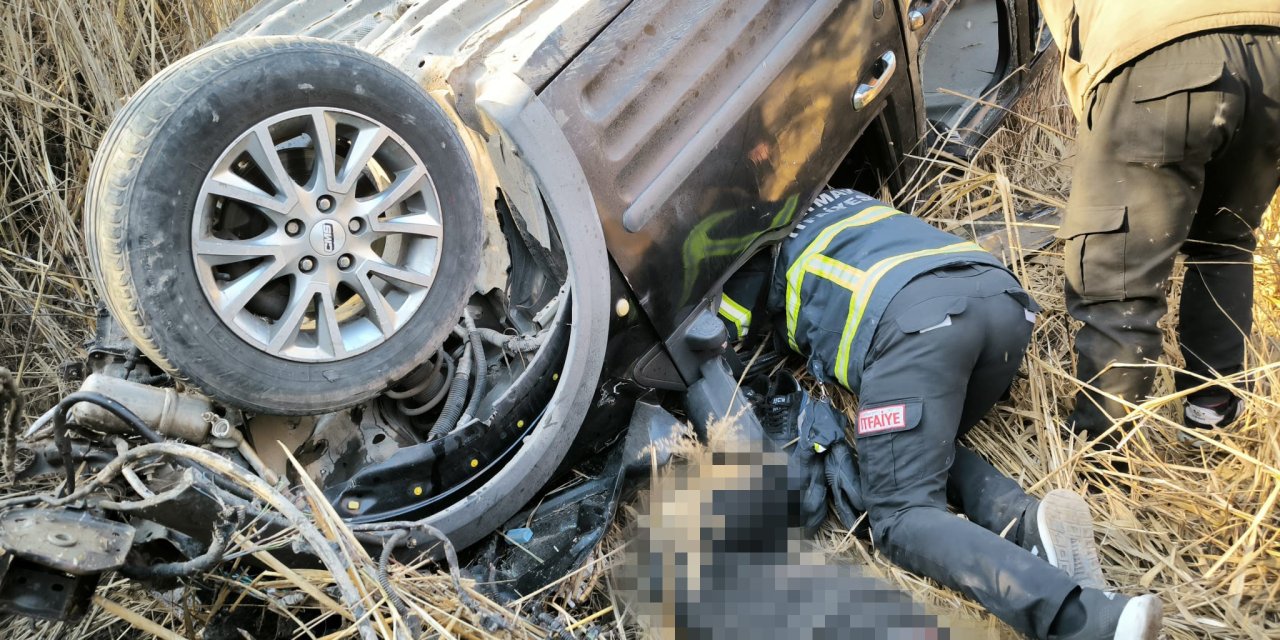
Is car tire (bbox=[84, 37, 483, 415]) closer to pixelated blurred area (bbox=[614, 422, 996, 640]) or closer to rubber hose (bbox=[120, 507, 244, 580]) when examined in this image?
rubber hose (bbox=[120, 507, 244, 580])

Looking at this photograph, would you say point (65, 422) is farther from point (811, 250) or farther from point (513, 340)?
point (811, 250)

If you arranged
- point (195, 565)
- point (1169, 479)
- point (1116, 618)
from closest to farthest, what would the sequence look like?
point (195, 565)
point (1116, 618)
point (1169, 479)

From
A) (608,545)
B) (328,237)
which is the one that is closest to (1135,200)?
(608,545)

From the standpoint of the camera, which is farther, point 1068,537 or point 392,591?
point 1068,537

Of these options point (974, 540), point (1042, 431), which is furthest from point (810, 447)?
point (1042, 431)

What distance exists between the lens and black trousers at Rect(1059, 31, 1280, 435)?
2.40 metres

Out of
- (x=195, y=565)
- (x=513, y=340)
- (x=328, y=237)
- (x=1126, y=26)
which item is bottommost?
(x=195, y=565)

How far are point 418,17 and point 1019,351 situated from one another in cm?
207

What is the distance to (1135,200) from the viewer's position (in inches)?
101

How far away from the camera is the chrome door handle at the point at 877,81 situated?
9.63 ft

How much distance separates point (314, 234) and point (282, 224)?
0.07 meters

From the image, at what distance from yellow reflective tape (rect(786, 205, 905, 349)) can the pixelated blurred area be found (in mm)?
515

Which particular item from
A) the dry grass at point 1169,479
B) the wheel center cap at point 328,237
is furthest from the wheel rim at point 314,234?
the dry grass at point 1169,479

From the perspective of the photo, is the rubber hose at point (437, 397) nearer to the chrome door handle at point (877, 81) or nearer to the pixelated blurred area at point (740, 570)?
the pixelated blurred area at point (740, 570)
